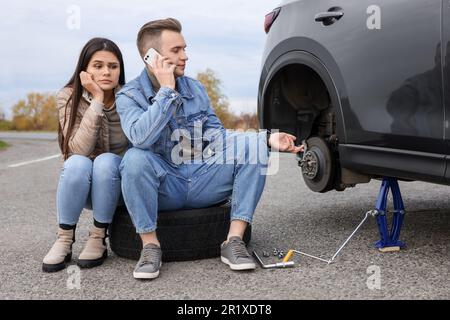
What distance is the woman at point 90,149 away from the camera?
285cm

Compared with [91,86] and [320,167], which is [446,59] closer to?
[320,167]

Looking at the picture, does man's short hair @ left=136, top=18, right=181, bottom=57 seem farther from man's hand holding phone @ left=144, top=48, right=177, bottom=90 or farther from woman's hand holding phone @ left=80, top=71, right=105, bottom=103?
woman's hand holding phone @ left=80, top=71, right=105, bottom=103

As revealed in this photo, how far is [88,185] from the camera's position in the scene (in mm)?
2852

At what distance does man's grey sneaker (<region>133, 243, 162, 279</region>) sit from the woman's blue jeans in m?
0.32

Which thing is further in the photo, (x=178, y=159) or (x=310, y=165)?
(x=310, y=165)

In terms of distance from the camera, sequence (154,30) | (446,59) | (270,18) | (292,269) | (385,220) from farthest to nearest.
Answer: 1. (270,18)
2. (385,220)
3. (154,30)
4. (292,269)
5. (446,59)

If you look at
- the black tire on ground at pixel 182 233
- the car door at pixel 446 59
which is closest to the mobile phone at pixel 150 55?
the black tire on ground at pixel 182 233

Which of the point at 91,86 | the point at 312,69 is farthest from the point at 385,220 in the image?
the point at 91,86

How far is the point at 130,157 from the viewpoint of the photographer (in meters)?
2.77

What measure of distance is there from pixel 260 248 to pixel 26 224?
1.92 m

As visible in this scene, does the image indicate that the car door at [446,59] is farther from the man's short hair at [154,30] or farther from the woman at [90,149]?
the woman at [90,149]

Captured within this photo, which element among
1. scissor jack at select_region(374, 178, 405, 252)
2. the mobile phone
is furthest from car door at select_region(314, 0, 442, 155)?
the mobile phone

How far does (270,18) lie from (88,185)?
1763mm
